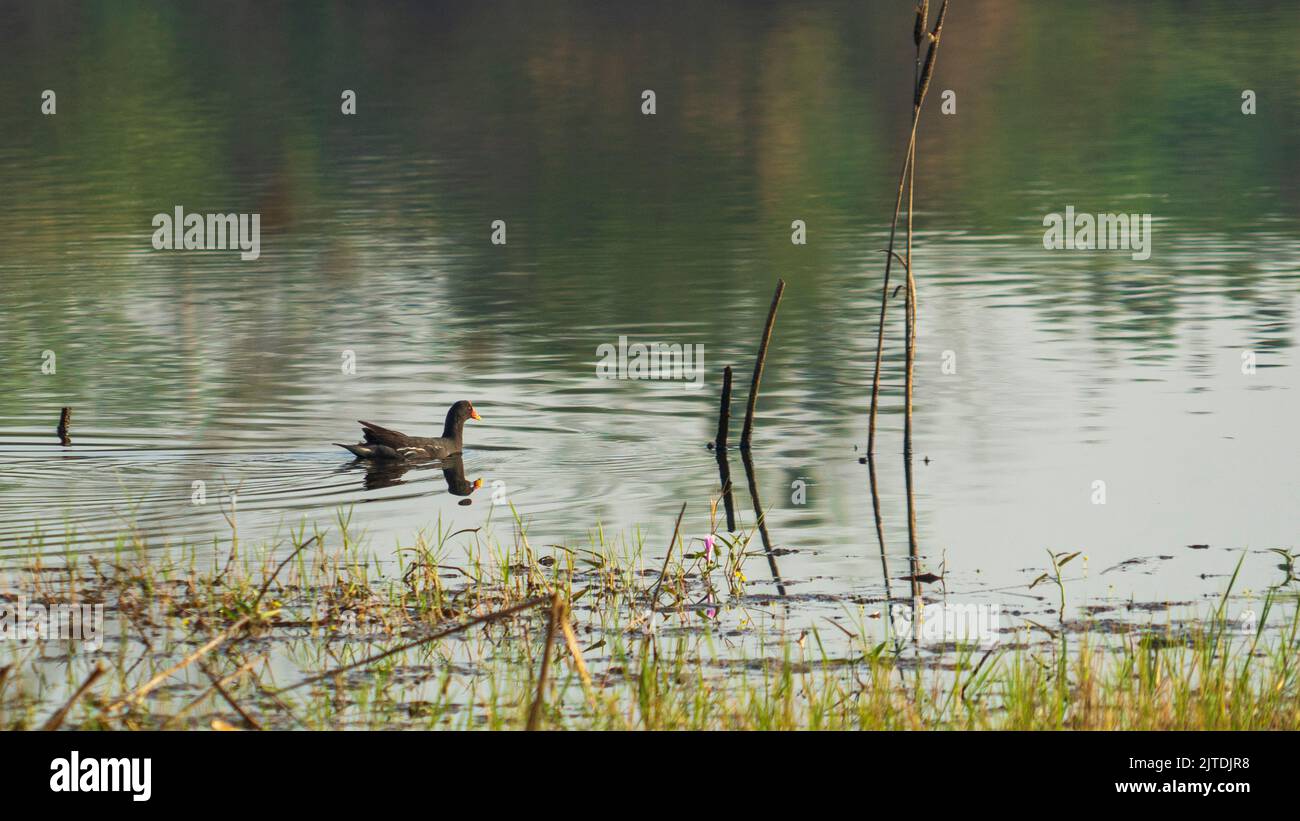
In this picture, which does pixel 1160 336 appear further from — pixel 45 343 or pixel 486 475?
pixel 45 343

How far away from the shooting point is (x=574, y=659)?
283 inches

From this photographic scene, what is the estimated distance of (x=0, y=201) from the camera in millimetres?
38688

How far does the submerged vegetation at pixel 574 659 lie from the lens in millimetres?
8016

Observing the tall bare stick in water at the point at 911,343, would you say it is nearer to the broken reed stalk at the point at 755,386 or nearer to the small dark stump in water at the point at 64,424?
the broken reed stalk at the point at 755,386

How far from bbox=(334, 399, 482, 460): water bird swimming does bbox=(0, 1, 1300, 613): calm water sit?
168 millimetres

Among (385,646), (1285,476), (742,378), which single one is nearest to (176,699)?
(385,646)

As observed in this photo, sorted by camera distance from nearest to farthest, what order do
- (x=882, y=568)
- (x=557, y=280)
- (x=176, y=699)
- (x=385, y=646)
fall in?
(x=176, y=699), (x=385, y=646), (x=882, y=568), (x=557, y=280)

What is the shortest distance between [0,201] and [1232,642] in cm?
3279

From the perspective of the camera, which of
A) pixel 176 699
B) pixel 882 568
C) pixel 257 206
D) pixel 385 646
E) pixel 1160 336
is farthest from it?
pixel 257 206

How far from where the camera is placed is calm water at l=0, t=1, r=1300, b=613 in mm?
14703

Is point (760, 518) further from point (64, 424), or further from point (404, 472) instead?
point (64, 424)

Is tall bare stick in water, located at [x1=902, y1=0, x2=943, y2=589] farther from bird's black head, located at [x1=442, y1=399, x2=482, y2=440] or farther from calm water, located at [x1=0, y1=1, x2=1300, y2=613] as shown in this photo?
bird's black head, located at [x1=442, y1=399, x2=482, y2=440]

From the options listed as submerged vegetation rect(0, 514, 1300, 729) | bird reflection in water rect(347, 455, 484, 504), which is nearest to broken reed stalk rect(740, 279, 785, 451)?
bird reflection in water rect(347, 455, 484, 504)

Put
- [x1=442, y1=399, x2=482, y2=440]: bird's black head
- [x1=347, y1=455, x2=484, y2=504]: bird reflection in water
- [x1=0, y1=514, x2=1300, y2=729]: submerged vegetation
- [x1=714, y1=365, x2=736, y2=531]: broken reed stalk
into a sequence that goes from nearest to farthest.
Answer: [x1=0, y1=514, x2=1300, y2=729]: submerged vegetation, [x1=714, y1=365, x2=736, y2=531]: broken reed stalk, [x1=347, y1=455, x2=484, y2=504]: bird reflection in water, [x1=442, y1=399, x2=482, y2=440]: bird's black head
